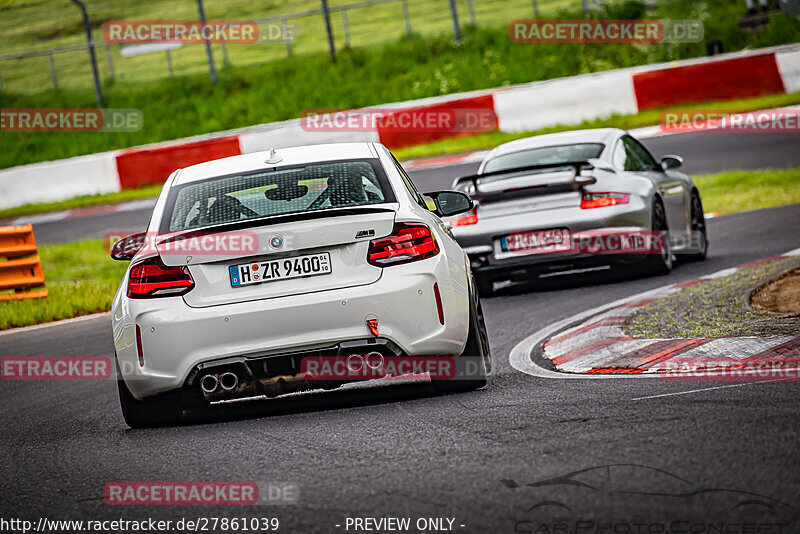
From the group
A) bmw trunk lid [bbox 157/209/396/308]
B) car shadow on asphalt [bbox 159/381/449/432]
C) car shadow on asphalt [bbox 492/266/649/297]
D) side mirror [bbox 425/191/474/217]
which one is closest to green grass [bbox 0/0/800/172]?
car shadow on asphalt [bbox 492/266/649/297]

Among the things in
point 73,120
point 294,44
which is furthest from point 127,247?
point 294,44

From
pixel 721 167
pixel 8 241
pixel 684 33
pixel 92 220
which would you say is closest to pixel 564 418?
pixel 8 241

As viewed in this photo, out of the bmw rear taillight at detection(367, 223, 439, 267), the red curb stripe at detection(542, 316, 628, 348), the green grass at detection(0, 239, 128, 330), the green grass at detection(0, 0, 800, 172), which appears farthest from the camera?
the green grass at detection(0, 0, 800, 172)

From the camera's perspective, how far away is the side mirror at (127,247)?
7.13 metres

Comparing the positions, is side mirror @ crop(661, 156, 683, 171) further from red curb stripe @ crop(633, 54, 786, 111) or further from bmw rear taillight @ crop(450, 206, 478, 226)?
red curb stripe @ crop(633, 54, 786, 111)

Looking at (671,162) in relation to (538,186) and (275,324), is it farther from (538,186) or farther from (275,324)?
(275,324)

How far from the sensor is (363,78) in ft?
107

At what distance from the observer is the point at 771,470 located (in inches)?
176

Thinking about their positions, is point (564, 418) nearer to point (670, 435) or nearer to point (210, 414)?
point (670, 435)

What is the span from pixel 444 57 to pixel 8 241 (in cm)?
1932

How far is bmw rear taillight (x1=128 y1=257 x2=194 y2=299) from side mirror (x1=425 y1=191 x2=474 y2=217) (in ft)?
6.34

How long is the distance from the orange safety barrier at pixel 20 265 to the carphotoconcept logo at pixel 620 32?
63.9ft

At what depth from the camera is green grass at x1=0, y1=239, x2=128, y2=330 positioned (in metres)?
13.7

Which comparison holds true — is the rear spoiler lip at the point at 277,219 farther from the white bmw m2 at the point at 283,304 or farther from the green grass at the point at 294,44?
the green grass at the point at 294,44
